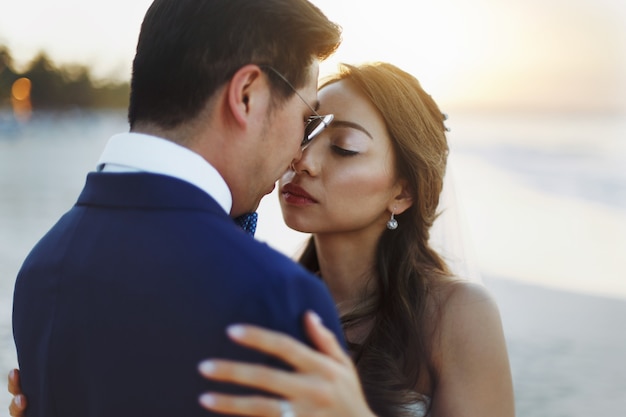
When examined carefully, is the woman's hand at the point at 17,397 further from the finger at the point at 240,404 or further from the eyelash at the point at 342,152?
the eyelash at the point at 342,152

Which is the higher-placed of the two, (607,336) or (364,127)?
(364,127)

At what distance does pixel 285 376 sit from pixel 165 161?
364mm

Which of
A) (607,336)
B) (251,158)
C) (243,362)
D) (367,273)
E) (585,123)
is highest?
(251,158)

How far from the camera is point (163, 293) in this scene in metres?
1.05

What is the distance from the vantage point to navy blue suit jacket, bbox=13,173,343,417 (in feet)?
3.36

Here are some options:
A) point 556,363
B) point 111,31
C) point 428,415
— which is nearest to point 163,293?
point 428,415

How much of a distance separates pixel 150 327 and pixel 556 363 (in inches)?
218

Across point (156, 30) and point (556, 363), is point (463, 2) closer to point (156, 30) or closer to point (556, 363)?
point (556, 363)

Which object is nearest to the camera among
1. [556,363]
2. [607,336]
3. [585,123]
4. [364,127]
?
[364,127]

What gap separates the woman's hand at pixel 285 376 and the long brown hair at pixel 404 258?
92 centimetres

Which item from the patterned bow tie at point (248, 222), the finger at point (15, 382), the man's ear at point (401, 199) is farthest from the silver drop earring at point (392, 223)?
the finger at point (15, 382)

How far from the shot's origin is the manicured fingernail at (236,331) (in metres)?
0.99

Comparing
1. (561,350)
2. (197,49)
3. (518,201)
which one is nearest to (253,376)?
(197,49)

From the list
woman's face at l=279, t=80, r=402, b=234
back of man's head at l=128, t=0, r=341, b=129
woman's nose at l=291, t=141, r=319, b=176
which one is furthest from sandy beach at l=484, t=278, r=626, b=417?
back of man's head at l=128, t=0, r=341, b=129
